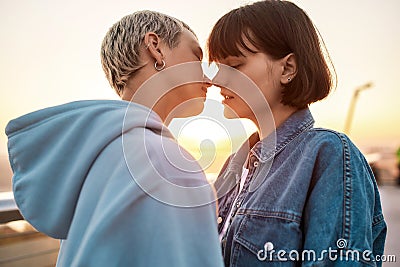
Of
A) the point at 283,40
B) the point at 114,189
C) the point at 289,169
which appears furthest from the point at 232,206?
the point at 114,189

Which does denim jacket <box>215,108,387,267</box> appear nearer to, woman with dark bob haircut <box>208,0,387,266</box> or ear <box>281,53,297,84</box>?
woman with dark bob haircut <box>208,0,387,266</box>

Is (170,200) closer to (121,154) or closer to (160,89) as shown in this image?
(121,154)

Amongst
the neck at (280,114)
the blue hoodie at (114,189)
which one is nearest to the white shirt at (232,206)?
the neck at (280,114)

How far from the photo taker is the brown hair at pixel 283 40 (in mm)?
1593

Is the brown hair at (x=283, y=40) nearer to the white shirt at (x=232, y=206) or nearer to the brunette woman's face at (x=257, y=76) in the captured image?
the brunette woman's face at (x=257, y=76)

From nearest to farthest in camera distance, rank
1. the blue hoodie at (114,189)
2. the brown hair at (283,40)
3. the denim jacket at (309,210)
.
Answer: the blue hoodie at (114,189) < the denim jacket at (309,210) < the brown hair at (283,40)

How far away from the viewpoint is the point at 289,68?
1.62 m

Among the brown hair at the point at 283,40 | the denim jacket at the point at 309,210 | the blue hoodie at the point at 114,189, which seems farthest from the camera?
the brown hair at the point at 283,40

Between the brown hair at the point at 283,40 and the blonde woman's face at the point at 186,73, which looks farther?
the brown hair at the point at 283,40

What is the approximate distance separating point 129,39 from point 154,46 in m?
0.08

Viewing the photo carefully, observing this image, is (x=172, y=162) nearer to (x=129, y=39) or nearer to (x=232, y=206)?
(x=129, y=39)

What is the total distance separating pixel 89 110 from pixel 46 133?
13cm

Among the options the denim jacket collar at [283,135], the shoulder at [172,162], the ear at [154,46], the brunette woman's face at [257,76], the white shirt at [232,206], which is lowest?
the white shirt at [232,206]

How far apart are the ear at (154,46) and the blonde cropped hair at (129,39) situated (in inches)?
0.8
